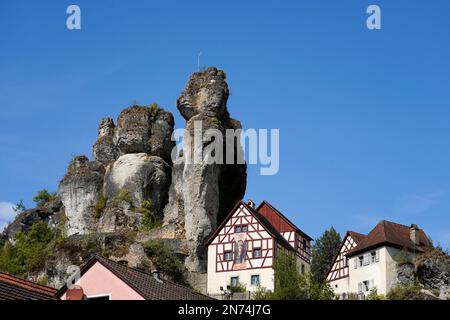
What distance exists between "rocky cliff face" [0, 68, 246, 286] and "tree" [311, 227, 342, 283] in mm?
17292

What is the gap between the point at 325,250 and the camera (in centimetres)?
8362

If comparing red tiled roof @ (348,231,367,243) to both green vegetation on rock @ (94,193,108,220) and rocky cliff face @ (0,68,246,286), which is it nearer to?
rocky cliff face @ (0,68,246,286)

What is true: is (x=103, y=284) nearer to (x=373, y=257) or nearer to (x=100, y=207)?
(x=373, y=257)

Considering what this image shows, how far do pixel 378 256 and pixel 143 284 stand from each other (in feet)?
107

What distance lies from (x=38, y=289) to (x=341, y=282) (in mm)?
40090

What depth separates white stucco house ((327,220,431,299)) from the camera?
54.4m

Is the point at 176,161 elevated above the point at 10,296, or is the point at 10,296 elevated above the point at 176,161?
the point at 176,161

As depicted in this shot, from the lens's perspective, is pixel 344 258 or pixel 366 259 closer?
pixel 366 259

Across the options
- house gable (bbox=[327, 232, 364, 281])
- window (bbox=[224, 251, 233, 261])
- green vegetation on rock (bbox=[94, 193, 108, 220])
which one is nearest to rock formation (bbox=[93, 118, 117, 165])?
green vegetation on rock (bbox=[94, 193, 108, 220])

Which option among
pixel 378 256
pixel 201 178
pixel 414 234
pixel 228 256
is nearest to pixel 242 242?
pixel 228 256
